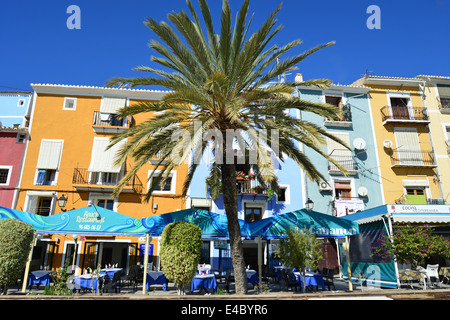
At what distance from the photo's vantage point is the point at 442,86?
73.4 ft

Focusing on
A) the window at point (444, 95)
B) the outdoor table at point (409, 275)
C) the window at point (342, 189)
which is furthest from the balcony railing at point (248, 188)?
the window at point (444, 95)

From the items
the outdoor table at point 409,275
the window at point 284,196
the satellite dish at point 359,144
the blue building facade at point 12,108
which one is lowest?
the outdoor table at point 409,275

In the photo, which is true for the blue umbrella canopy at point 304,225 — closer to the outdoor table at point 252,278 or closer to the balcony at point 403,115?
the outdoor table at point 252,278

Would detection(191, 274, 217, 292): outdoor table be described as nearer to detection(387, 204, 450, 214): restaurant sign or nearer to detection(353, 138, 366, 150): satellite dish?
detection(387, 204, 450, 214): restaurant sign

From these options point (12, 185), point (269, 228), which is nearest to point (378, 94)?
point (269, 228)

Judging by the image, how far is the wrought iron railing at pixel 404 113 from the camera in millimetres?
21188

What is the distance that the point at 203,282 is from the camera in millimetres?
10570

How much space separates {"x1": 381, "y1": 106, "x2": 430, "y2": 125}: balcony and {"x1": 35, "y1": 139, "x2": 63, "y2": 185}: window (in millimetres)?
21141

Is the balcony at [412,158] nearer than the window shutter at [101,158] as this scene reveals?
No

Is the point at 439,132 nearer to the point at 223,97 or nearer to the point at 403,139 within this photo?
the point at 403,139

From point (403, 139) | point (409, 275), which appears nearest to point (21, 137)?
point (409, 275)

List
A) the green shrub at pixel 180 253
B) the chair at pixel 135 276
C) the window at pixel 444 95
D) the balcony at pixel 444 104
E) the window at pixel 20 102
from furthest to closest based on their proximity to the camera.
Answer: the window at pixel 20 102, the window at pixel 444 95, the balcony at pixel 444 104, the chair at pixel 135 276, the green shrub at pixel 180 253
